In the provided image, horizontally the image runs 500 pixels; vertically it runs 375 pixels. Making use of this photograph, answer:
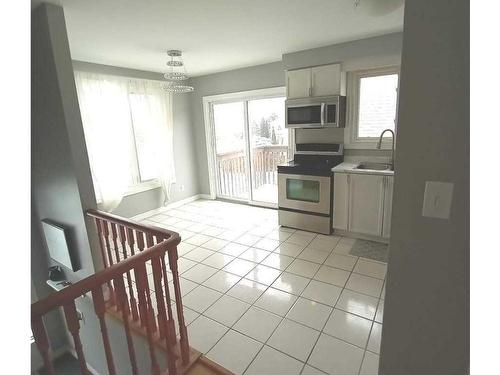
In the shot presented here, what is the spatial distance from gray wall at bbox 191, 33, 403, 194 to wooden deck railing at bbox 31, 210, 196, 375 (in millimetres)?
2909

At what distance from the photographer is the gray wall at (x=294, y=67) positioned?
10.6 feet

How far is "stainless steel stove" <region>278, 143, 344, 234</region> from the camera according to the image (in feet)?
11.6

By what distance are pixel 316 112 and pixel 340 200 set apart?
1.19m

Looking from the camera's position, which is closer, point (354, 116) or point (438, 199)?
point (438, 199)

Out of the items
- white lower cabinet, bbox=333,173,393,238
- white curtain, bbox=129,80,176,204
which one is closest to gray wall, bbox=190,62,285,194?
white curtain, bbox=129,80,176,204

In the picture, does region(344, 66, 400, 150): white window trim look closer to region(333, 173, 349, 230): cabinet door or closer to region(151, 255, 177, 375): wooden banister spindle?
region(333, 173, 349, 230): cabinet door

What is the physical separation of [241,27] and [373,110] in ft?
6.61

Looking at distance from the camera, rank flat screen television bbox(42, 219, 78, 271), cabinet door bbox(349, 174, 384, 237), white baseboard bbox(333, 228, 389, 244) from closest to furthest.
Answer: flat screen television bbox(42, 219, 78, 271) → cabinet door bbox(349, 174, 384, 237) → white baseboard bbox(333, 228, 389, 244)

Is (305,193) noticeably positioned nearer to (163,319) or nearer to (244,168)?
(244,168)

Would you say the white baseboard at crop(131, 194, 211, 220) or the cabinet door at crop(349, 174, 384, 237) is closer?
the cabinet door at crop(349, 174, 384, 237)

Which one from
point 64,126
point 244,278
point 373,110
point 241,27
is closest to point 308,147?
point 373,110

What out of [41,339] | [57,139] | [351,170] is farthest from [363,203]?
[57,139]

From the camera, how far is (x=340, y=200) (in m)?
3.44

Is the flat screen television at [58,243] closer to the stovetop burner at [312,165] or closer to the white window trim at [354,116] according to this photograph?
the stovetop burner at [312,165]
